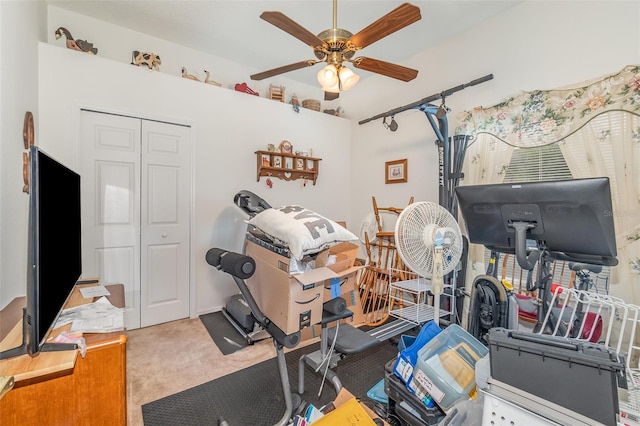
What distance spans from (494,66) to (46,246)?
3403 millimetres

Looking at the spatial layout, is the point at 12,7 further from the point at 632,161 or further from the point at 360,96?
the point at 632,161

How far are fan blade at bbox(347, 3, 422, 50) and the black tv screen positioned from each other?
1680 millimetres

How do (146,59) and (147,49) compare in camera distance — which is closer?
(146,59)

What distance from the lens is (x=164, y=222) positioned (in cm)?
297

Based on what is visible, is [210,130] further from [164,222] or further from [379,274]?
[379,274]

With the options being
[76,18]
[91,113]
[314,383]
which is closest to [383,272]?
[314,383]

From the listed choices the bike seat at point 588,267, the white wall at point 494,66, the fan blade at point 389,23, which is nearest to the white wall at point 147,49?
the white wall at point 494,66

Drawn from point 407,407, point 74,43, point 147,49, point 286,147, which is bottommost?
point 407,407

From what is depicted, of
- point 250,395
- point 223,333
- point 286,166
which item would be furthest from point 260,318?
point 286,166

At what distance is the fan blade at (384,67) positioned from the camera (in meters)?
1.99

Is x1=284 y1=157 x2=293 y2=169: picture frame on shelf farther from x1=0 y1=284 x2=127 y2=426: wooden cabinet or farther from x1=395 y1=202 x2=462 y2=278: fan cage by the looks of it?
x1=0 y1=284 x2=127 y2=426: wooden cabinet

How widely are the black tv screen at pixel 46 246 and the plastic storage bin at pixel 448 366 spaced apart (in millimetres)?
1333

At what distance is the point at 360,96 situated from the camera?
4.14 metres

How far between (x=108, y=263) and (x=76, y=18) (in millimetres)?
2363
